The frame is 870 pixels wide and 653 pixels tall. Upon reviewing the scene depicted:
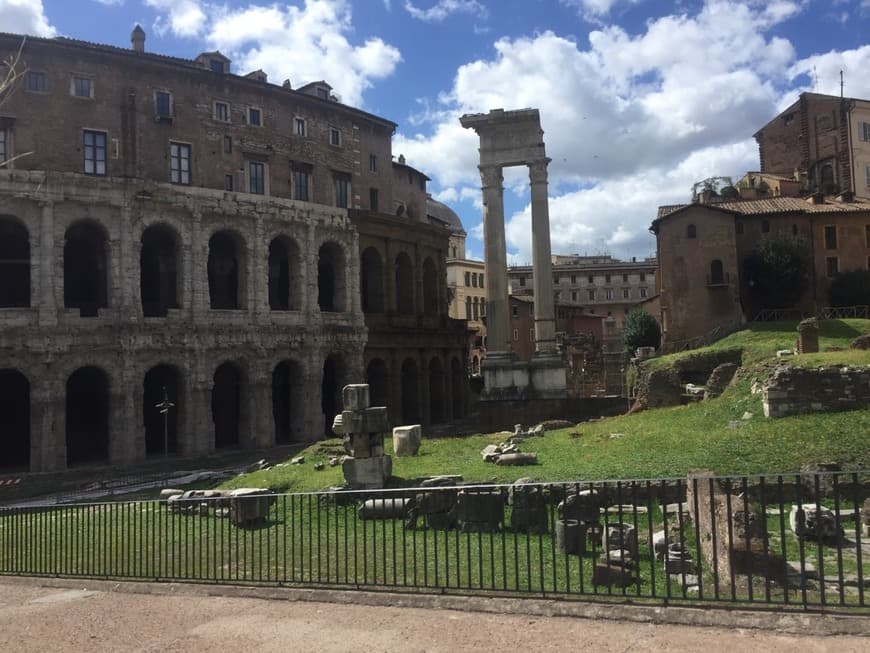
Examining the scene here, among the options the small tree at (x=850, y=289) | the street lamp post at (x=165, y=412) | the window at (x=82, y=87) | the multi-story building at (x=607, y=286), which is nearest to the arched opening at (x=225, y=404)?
the street lamp post at (x=165, y=412)

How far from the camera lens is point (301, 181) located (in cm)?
4000

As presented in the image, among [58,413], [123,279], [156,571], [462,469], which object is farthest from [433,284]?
[156,571]

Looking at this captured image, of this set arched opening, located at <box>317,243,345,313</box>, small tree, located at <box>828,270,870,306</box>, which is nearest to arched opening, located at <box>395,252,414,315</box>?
arched opening, located at <box>317,243,345,313</box>

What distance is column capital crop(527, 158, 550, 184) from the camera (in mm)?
31625

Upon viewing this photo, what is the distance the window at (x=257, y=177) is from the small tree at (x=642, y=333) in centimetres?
2470

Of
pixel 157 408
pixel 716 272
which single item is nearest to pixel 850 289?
pixel 716 272

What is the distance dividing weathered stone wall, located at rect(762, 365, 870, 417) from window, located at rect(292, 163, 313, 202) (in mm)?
27647

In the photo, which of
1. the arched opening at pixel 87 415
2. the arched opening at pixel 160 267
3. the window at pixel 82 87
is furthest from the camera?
the arched opening at pixel 160 267

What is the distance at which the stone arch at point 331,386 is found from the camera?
1556 inches

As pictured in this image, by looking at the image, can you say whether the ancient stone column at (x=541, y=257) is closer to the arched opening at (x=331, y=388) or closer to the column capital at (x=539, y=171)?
the column capital at (x=539, y=171)

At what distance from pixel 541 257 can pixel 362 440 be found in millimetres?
17319

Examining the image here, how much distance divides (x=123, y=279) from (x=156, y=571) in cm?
2360

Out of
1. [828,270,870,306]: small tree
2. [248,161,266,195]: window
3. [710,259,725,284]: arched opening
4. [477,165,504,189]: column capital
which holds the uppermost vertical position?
[248,161,266,195]: window

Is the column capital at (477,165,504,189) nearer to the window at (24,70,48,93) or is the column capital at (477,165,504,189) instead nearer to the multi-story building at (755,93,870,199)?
the window at (24,70,48,93)
